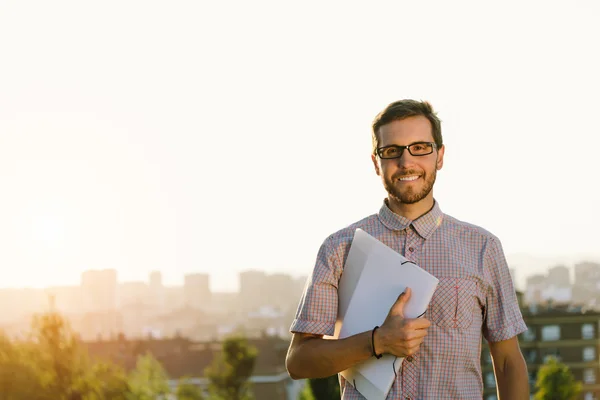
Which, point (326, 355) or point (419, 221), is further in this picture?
point (419, 221)

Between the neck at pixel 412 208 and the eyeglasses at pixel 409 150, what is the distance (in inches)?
5.0

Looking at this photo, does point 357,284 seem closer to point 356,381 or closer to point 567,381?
point 356,381

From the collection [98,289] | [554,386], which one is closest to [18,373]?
[98,289]

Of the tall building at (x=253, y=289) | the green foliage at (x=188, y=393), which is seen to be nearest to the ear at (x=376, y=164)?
the green foliage at (x=188, y=393)

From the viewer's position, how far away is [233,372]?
2977 cm

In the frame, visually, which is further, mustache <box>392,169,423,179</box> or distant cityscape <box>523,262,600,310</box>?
distant cityscape <box>523,262,600,310</box>

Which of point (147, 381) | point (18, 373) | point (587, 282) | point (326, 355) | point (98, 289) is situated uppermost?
point (326, 355)

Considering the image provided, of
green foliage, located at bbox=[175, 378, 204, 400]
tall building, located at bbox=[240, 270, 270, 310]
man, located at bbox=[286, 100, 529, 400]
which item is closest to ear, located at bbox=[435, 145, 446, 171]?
man, located at bbox=[286, 100, 529, 400]

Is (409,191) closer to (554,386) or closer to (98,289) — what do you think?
(554,386)

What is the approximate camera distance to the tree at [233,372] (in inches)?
1147

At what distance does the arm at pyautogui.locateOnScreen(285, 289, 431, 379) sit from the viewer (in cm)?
194

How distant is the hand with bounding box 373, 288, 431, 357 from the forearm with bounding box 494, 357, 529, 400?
1.09 ft

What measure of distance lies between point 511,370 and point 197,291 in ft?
141

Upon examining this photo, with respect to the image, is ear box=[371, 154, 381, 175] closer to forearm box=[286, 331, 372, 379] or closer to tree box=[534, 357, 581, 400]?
forearm box=[286, 331, 372, 379]
